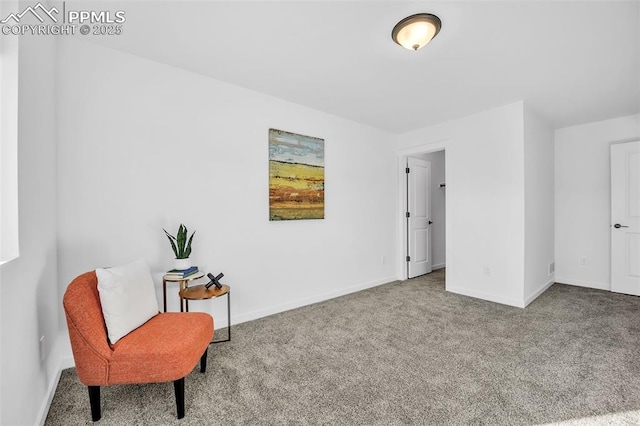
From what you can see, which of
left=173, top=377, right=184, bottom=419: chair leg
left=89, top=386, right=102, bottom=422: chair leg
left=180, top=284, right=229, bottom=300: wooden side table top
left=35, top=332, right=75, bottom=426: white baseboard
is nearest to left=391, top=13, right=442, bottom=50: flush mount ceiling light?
left=180, top=284, right=229, bottom=300: wooden side table top

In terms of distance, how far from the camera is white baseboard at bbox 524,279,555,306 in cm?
336

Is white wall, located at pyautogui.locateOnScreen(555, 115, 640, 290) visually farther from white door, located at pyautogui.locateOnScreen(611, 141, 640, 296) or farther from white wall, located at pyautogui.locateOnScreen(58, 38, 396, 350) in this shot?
white wall, located at pyautogui.locateOnScreen(58, 38, 396, 350)

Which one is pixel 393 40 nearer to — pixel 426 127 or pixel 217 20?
pixel 217 20

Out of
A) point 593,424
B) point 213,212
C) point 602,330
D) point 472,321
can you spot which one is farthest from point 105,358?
point 602,330

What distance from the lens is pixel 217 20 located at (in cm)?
192

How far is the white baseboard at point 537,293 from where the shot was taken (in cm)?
336

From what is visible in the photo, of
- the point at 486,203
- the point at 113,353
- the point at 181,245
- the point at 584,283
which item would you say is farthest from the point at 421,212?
the point at 113,353

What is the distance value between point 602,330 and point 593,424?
1675 mm

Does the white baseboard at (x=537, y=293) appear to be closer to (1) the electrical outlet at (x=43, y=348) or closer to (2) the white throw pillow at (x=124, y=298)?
(2) the white throw pillow at (x=124, y=298)

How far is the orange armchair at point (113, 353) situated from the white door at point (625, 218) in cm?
531

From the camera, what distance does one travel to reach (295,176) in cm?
333

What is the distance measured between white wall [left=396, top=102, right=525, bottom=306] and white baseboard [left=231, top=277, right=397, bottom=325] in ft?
3.71

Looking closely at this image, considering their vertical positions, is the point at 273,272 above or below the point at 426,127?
below

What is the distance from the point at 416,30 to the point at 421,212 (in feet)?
11.6
